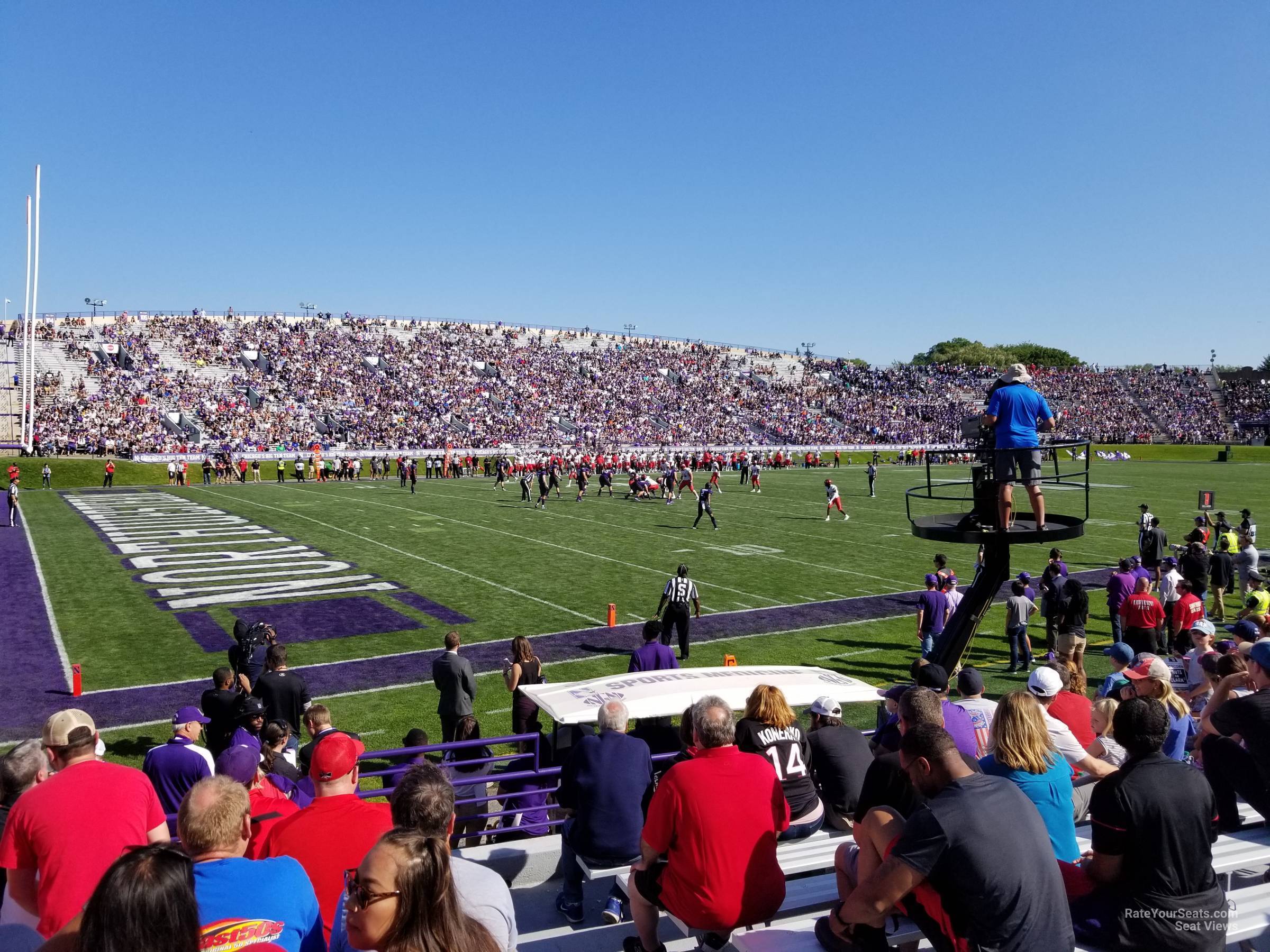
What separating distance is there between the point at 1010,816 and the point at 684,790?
1380 mm

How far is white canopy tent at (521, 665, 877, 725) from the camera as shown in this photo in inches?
260

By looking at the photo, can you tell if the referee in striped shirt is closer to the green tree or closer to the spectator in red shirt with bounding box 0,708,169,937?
the spectator in red shirt with bounding box 0,708,169,937

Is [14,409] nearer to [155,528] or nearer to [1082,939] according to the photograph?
[155,528]

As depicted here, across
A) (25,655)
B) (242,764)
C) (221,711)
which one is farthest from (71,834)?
(25,655)

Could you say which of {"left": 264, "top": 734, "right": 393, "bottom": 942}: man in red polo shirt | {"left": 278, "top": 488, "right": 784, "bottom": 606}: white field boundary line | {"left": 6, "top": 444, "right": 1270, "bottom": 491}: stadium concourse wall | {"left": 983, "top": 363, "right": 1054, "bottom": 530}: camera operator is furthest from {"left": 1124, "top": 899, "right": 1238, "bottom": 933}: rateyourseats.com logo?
{"left": 6, "top": 444, "right": 1270, "bottom": 491}: stadium concourse wall

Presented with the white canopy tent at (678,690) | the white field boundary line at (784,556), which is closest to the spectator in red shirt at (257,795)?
the white canopy tent at (678,690)

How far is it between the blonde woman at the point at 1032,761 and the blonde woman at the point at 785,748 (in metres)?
1.23

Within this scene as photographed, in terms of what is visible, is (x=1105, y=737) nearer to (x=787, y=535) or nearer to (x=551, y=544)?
(x=551, y=544)

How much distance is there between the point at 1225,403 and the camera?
95375mm

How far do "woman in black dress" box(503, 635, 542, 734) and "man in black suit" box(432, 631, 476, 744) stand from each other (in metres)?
0.54

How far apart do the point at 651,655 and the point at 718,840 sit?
5772mm

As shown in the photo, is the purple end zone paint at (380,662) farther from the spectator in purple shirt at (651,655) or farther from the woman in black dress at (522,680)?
the spectator in purple shirt at (651,655)

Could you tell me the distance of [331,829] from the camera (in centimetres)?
391

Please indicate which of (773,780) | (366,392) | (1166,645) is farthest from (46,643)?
(366,392)
